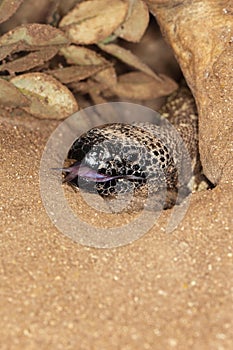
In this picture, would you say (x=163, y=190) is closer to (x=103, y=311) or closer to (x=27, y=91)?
(x=27, y=91)

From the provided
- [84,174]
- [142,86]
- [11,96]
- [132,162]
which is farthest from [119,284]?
[142,86]

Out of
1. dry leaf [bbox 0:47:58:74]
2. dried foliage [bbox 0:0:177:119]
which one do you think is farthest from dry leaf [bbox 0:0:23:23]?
dry leaf [bbox 0:47:58:74]

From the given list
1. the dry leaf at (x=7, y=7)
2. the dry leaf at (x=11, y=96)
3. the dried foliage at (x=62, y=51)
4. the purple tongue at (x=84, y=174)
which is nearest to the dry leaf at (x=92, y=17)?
the dried foliage at (x=62, y=51)

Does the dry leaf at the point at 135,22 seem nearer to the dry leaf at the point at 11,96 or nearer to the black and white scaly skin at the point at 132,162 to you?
the black and white scaly skin at the point at 132,162

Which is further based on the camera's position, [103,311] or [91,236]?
[91,236]

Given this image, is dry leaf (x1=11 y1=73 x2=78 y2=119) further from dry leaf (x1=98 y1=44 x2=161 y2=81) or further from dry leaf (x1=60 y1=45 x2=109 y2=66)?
dry leaf (x1=98 y1=44 x2=161 y2=81)

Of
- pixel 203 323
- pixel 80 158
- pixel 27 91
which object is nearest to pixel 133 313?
pixel 203 323
